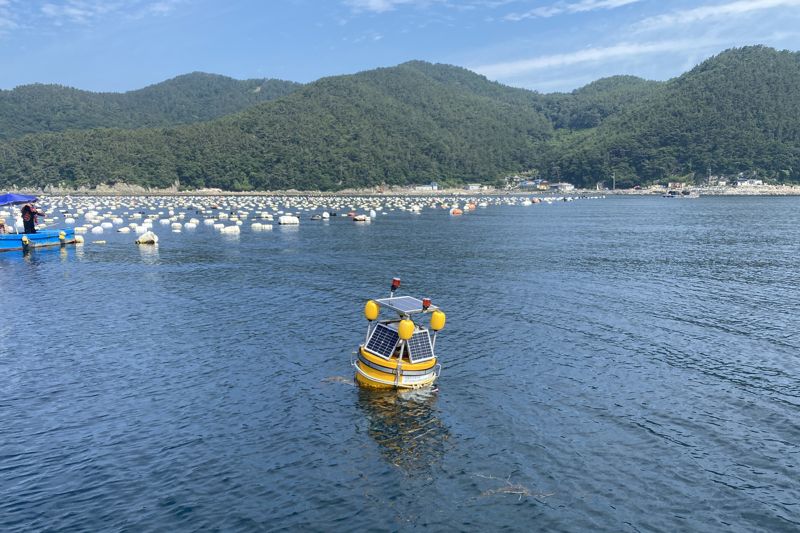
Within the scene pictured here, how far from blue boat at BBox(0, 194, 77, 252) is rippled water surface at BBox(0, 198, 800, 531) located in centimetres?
2644

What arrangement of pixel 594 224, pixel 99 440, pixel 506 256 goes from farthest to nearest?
pixel 594 224 < pixel 506 256 < pixel 99 440

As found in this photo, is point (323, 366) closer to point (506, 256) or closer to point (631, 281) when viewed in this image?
point (631, 281)

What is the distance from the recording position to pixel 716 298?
2016 inches

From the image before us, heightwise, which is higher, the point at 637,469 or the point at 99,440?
the point at 99,440

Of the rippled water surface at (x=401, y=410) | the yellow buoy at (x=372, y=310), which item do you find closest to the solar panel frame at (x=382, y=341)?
the yellow buoy at (x=372, y=310)

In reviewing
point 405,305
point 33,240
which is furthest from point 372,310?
point 33,240

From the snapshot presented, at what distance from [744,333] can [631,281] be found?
20.1m

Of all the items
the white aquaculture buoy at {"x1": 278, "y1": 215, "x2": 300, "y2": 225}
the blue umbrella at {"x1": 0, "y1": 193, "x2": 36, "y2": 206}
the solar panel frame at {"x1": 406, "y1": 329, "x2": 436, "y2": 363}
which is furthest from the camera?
the white aquaculture buoy at {"x1": 278, "y1": 215, "x2": 300, "y2": 225}

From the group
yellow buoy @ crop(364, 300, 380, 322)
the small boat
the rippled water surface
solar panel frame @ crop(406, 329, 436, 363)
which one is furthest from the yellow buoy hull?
yellow buoy @ crop(364, 300, 380, 322)

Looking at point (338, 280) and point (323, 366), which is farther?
point (338, 280)

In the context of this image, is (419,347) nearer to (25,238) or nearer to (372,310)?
(372,310)

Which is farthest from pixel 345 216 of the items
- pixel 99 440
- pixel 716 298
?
pixel 99 440

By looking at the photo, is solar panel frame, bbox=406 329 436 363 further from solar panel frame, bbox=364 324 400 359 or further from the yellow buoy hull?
solar panel frame, bbox=364 324 400 359

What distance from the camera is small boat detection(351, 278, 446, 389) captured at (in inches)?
1142
